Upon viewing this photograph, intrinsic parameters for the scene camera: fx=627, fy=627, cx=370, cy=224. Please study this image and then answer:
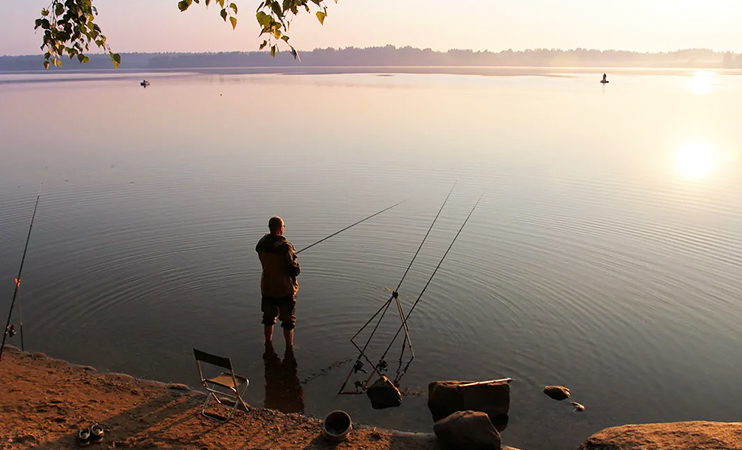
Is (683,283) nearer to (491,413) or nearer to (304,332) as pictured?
(491,413)

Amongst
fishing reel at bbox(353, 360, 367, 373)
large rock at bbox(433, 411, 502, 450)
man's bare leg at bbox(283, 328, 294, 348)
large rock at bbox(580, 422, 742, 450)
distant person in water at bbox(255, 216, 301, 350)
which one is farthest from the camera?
man's bare leg at bbox(283, 328, 294, 348)

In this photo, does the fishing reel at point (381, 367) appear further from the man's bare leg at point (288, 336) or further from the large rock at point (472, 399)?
the man's bare leg at point (288, 336)

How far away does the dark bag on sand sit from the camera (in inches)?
282

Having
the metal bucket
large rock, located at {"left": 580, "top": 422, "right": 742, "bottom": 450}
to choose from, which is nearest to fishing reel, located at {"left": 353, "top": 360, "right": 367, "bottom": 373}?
the metal bucket

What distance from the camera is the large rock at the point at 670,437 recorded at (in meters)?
5.71

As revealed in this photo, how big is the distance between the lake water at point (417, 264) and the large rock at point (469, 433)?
0.66m

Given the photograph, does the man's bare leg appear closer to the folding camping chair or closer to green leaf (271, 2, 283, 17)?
the folding camping chair

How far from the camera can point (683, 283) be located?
1072cm

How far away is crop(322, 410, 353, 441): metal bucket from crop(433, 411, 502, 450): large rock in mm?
915

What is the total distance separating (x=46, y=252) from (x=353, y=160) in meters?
11.4

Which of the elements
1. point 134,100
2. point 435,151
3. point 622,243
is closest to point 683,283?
point 622,243

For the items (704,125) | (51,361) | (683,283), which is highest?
(704,125)

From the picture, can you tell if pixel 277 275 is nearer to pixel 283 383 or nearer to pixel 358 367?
pixel 283 383

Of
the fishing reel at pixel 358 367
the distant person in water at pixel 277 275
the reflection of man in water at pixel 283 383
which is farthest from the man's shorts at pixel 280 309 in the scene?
the fishing reel at pixel 358 367
